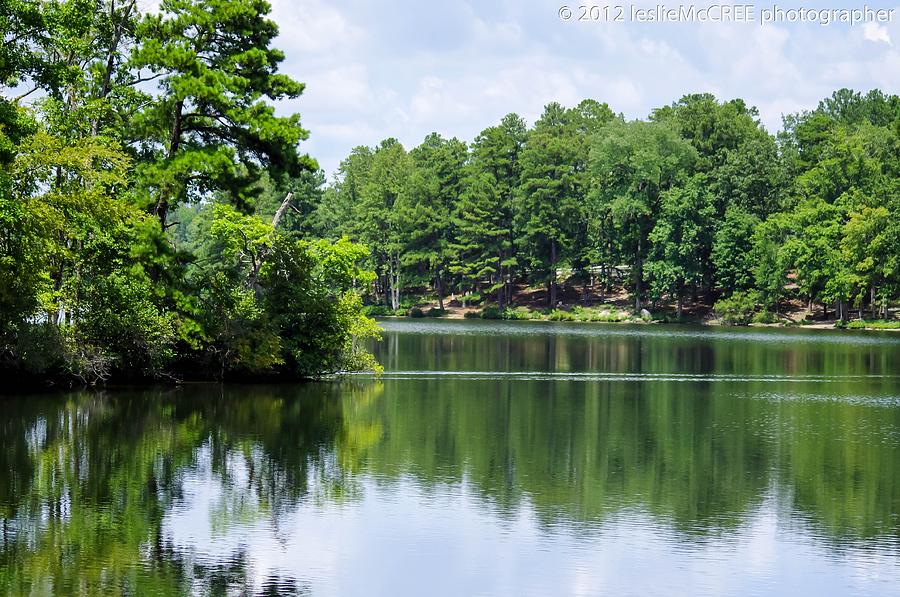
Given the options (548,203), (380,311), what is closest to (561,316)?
(548,203)

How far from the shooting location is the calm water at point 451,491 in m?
13.2

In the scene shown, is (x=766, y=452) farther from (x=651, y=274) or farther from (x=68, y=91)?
(x=651, y=274)

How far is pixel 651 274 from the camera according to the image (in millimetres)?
89312

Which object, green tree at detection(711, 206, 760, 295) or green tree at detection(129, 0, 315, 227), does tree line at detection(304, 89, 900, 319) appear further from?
green tree at detection(129, 0, 315, 227)

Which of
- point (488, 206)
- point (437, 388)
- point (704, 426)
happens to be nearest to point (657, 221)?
point (488, 206)

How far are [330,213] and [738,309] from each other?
40487 mm

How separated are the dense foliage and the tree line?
54.0 meters

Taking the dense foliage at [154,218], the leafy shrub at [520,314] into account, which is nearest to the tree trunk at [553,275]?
the leafy shrub at [520,314]

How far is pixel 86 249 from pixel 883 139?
7467 cm

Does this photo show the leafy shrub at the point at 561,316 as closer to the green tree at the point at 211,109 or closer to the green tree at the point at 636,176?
the green tree at the point at 636,176

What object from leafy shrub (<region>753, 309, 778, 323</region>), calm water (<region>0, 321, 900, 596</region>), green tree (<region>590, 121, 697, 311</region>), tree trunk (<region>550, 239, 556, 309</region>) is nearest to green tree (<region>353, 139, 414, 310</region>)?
tree trunk (<region>550, 239, 556, 309</region>)

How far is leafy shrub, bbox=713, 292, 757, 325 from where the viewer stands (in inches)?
3253

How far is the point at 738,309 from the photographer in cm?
8312

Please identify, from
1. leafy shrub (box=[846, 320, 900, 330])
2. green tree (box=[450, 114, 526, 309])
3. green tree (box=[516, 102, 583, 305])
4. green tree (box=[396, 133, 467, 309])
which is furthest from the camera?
green tree (box=[396, 133, 467, 309])
